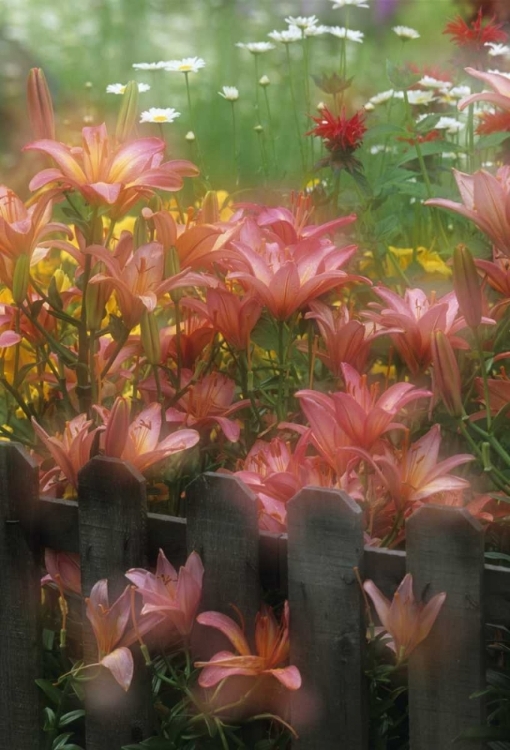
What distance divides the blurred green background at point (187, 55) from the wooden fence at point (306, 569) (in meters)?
2.28

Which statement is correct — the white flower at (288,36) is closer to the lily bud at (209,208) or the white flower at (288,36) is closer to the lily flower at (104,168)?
the lily bud at (209,208)

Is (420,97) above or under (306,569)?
above

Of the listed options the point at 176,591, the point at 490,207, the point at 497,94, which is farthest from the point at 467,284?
the point at 176,591

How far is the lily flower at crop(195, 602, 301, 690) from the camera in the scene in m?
1.33

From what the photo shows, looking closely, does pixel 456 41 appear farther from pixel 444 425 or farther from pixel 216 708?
pixel 216 708

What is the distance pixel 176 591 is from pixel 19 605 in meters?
0.35

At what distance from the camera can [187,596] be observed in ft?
4.56

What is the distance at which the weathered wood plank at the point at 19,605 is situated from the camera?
159cm

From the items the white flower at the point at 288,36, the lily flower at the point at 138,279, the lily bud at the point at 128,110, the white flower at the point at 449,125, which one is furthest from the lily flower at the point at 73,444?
the white flower at the point at 288,36

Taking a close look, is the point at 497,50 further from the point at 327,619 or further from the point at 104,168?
the point at 327,619

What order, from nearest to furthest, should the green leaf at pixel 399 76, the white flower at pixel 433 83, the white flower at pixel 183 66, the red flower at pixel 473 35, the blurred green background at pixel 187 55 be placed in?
1. the green leaf at pixel 399 76
2. the red flower at pixel 473 35
3. the white flower at pixel 183 66
4. the white flower at pixel 433 83
5. the blurred green background at pixel 187 55

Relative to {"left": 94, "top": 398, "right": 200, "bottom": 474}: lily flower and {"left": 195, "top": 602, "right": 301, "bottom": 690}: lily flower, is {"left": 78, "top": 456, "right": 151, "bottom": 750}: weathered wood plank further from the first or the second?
{"left": 195, "top": 602, "right": 301, "bottom": 690}: lily flower

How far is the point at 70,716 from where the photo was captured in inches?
64.4

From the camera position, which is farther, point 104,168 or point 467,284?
point 104,168
